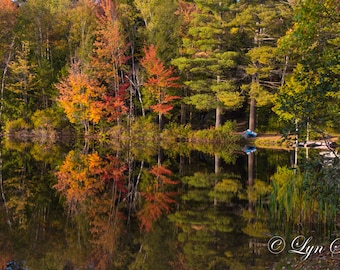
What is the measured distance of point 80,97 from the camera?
31.9 m

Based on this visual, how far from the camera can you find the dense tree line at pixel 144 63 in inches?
1095

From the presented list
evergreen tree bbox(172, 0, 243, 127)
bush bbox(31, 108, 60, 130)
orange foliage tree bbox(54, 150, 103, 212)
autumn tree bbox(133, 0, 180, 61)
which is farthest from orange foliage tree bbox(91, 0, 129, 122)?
orange foliage tree bbox(54, 150, 103, 212)

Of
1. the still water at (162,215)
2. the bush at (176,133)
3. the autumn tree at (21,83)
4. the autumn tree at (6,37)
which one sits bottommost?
the bush at (176,133)

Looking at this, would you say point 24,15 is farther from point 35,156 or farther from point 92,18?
point 35,156

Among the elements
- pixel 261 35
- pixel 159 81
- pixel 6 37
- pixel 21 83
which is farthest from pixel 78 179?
pixel 6 37

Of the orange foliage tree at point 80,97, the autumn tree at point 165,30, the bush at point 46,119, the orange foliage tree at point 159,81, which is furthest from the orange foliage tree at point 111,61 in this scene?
the bush at point 46,119

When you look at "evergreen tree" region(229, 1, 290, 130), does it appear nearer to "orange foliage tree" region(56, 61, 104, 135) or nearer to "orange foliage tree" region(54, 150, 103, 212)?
"orange foliage tree" region(56, 61, 104, 135)

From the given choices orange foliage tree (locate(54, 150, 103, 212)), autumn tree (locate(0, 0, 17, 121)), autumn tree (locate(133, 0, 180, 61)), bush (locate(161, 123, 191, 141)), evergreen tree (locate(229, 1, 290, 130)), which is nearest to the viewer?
orange foliage tree (locate(54, 150, 103, 212))

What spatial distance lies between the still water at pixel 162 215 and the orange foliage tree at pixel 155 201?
26 millimetres

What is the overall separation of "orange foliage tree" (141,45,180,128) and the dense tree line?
0.25 ft

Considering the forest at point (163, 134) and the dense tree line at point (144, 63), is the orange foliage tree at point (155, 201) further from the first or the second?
the dense tree line at point (144, 63)

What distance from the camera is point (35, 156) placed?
70.0 ft

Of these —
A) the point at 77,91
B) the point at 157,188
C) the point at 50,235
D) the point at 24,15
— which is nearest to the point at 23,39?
the point at 24,15

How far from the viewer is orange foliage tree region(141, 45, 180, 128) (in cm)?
3005
